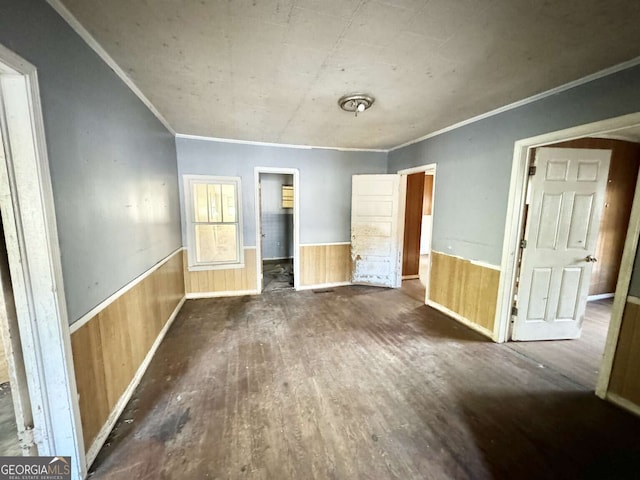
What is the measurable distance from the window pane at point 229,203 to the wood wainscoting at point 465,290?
3069mm

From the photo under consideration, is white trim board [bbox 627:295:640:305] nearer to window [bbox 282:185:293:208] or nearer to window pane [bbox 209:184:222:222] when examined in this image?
window pane [bbox 209:184:222:222]

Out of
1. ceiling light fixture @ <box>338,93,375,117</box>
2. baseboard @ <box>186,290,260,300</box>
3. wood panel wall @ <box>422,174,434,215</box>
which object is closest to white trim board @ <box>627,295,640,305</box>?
ceiling light fixture @ <box>338,93,375,117</box>

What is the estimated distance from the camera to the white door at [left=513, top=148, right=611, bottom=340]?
2453mm

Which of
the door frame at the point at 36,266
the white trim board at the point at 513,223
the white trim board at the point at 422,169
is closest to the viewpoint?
the door frame at the point at 36,266

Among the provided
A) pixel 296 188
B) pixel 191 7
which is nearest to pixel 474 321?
pixel 296 188

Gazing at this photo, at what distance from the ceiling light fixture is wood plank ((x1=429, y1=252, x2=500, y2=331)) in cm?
216

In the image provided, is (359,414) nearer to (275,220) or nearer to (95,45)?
(95,45)

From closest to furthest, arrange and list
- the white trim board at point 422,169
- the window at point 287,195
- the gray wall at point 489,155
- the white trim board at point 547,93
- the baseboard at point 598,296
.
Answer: the white trim board at point 547,93 < the gray wall at point 489,155 < the white trim board at point 422,169 < the baseboard at point 598,296 < the window at point 287,195

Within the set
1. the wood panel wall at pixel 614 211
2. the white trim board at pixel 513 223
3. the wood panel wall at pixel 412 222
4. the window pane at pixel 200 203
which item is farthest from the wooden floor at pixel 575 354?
the window pane at pixel 200 203

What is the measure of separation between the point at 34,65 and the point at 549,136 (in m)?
3.43

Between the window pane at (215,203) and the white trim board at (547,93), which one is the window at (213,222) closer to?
the window pane at (215,203)

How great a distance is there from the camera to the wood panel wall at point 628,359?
178cm

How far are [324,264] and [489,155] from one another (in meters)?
2.85

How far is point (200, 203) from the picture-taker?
3.81m
